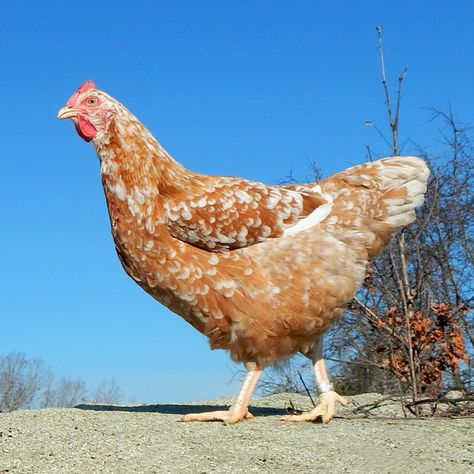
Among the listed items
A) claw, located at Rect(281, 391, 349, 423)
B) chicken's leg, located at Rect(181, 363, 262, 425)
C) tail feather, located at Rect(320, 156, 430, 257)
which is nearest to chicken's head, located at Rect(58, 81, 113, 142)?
tail feather, located at Rect(320, 156, 430, 257)

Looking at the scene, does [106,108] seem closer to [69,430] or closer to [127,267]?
[127,267]

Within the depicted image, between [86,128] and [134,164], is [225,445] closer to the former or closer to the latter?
[134,164]

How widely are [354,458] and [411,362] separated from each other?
8.88ft

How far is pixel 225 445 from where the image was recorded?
17.4 ft

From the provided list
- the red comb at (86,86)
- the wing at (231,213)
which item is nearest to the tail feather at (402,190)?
the wing at (231,213)

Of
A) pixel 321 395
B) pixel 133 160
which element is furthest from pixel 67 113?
pixel 321 395

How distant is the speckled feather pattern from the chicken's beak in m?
0.34

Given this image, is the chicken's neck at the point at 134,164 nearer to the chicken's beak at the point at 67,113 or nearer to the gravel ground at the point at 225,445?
the chicken's beak at the point at 67,113

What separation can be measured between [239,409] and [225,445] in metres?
0.86

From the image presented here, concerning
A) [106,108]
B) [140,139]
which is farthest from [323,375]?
[106,108]

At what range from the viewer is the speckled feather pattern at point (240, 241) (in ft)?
19.9

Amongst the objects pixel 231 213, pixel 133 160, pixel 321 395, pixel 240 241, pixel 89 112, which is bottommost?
pixel 321 395

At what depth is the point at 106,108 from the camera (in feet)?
21.8

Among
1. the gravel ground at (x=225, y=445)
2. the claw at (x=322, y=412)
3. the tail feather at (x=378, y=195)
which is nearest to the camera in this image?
the gravel ground at (x=225, y=445)
